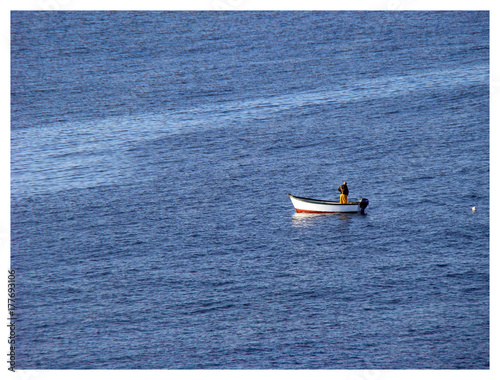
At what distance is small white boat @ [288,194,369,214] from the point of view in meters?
69.8

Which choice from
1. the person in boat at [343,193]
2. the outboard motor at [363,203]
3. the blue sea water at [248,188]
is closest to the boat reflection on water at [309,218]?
the blue sea water at [248,188]

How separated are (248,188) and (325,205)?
9.03 metres

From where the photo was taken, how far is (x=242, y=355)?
4834cm

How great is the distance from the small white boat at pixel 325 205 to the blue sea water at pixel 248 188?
941 mm

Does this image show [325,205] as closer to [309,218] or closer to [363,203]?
[309,218]

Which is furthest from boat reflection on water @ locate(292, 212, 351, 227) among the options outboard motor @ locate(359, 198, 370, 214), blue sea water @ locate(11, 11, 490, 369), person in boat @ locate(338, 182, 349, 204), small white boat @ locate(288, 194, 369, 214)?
outboard motor @ locate(359, 198, 370, 214)

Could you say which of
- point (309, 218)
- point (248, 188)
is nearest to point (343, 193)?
point (309, 218)

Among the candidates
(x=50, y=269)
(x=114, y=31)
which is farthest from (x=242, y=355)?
(x=114, y=31)

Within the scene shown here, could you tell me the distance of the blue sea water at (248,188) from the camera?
5084cm

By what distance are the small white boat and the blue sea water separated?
0.94 meters

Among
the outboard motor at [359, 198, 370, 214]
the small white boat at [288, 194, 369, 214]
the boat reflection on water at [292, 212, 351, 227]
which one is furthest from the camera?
the small white boat at [288, 194, 369, 214]

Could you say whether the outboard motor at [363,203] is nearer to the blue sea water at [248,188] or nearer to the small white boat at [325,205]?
the small white boat at [325,205]

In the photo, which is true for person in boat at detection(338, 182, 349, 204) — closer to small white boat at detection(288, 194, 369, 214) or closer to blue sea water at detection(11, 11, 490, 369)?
small white boat at detection(288, 194, 369, 214)

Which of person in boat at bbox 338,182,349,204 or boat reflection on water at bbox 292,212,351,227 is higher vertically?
person in boat at bbox 338,182,349,204
